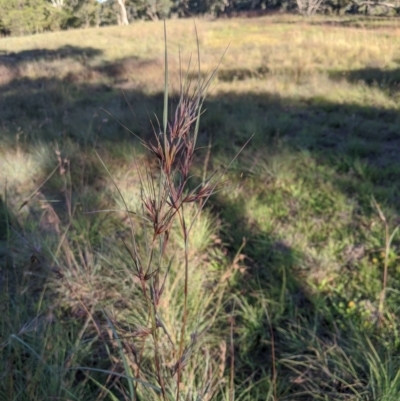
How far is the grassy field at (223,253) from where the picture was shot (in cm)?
164

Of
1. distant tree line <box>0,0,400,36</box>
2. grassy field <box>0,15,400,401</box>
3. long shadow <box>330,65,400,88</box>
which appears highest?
distant tree line <box>0,0,400,36</box>

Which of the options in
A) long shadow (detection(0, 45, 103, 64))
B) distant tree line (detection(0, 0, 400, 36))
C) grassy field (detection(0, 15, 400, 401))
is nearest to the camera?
grassy field (detection(0, 15, 400, 401))

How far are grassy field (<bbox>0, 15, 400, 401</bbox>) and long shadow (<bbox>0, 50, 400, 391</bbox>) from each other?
0.02m

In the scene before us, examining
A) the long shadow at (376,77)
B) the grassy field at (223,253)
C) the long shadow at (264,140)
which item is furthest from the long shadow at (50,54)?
the long shadow at (376,77)

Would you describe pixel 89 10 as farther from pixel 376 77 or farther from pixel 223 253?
pixel 223 253

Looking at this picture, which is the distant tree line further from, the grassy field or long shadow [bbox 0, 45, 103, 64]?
the grassy field

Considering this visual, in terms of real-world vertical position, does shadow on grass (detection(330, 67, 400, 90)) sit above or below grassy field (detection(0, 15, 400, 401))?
above

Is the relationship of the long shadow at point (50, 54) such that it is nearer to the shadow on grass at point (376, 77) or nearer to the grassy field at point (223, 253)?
the grassy field at point (223, 253)

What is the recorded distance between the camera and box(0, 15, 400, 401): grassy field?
1641 millimetres

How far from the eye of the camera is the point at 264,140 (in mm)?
4703

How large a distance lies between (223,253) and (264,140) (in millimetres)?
2258

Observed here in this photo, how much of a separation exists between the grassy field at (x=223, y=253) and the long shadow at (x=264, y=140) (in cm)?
2

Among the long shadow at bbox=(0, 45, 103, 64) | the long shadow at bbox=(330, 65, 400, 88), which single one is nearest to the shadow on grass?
the long shadow at bbox=(330, 65, 400, 88)

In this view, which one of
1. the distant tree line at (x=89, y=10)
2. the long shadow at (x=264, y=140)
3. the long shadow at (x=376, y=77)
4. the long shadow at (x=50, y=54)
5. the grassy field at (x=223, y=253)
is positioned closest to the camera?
the grassy field at (x=223, y=253)
